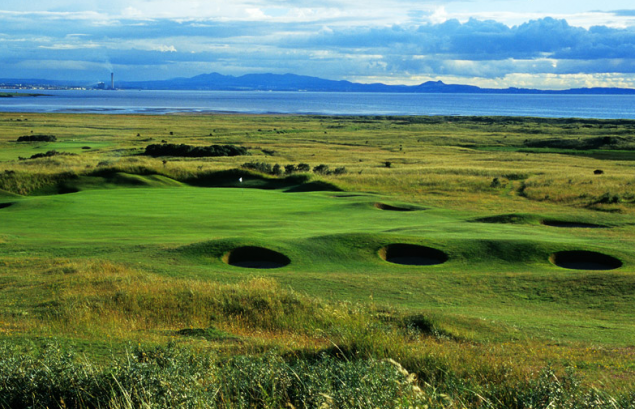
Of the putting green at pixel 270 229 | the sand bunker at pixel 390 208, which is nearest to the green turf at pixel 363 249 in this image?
the putting green at pixel 270 229

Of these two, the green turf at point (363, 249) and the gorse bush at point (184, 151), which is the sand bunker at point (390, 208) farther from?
the gorse bush at point (184, 151)

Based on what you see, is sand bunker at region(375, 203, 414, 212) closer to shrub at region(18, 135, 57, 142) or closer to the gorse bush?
the gorse bush

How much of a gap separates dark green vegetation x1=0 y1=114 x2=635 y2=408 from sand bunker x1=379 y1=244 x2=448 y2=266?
79 mm

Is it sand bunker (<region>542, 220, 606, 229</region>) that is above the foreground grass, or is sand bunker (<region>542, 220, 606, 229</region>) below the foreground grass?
below

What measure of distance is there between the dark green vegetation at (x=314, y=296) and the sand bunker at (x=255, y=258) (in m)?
0.07

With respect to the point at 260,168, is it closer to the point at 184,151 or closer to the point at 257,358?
the point at 184,151

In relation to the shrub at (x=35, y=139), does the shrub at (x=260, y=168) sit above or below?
above

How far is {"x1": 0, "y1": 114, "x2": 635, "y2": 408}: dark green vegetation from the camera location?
6816 millimetres

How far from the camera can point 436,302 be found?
14.9 meters

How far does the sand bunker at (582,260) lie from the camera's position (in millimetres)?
19859

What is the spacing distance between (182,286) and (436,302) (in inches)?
270

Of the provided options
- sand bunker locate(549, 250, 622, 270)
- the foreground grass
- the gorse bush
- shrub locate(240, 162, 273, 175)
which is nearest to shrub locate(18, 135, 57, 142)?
the gorse bush

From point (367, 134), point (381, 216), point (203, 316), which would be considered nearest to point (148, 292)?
point (203, 316)

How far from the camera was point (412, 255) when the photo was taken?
20.9 m
